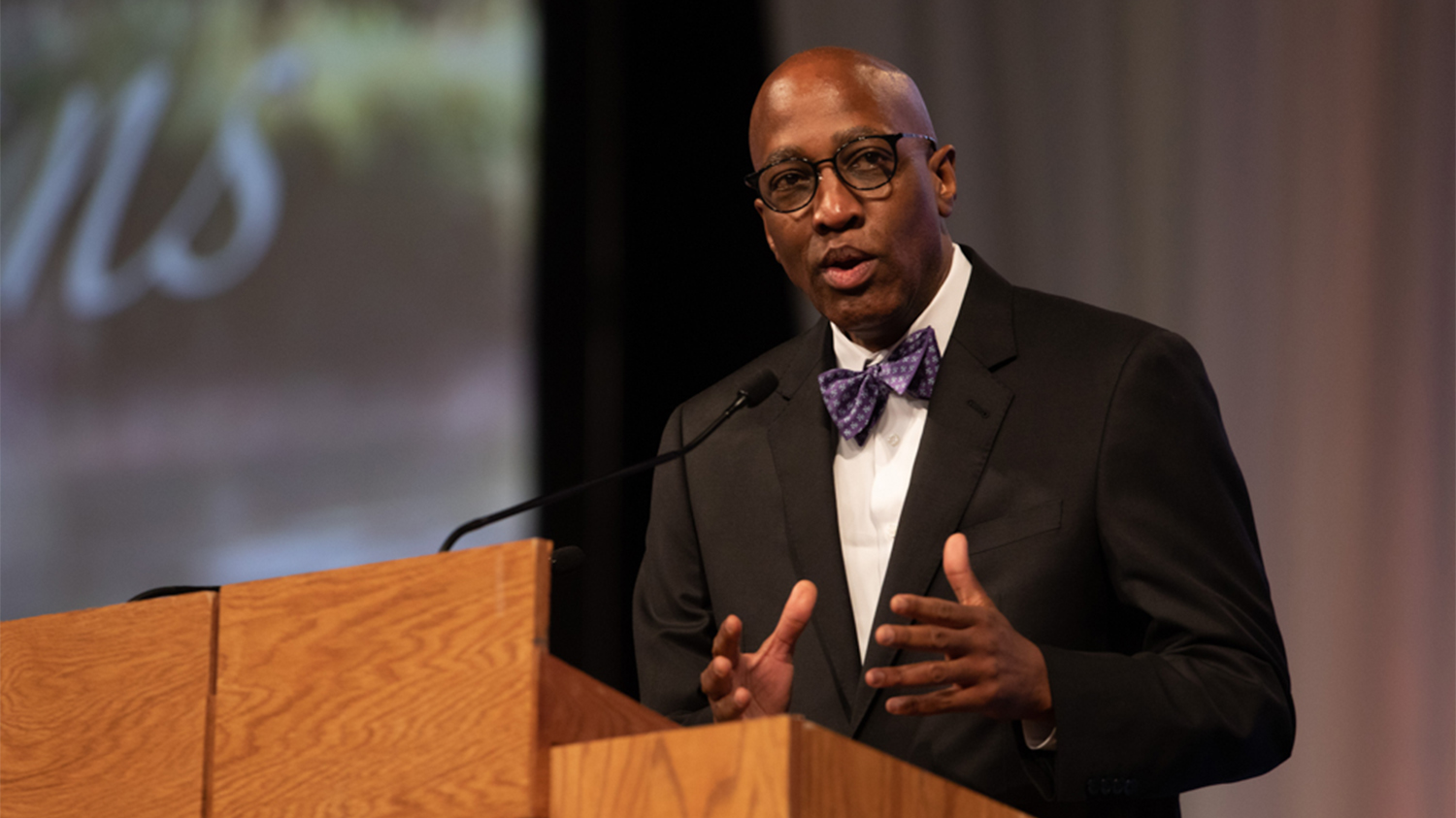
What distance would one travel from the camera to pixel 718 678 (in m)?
1.73

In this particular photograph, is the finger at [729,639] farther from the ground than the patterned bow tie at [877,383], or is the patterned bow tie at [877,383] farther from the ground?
the patterned bow tie at [877,383]

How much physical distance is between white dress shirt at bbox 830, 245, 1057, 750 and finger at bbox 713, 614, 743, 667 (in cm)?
47

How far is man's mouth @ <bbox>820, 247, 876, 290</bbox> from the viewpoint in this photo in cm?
240

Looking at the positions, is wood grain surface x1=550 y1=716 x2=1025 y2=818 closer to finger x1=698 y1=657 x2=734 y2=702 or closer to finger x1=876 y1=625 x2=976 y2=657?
finger x1=876 y1=625 x2=976 y2=657

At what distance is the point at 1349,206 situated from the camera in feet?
10.7

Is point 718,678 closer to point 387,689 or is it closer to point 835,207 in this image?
point 387,689

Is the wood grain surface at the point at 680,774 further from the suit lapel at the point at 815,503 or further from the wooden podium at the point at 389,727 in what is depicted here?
the suit lapel at the point at 815,503

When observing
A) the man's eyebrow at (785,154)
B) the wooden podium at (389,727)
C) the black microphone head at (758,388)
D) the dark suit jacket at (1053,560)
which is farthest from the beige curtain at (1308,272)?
the wooden podium at (389,727)

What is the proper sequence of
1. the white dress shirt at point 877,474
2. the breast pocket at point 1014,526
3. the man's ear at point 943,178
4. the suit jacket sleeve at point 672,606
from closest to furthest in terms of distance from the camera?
the breast pocket at point 1014,526 → the white dress shirt at point 877,474 → the suit jacket sleeve at point 672,606 → the man's ear at point 943,178

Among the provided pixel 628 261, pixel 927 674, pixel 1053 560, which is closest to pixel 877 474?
pixel 1053 560

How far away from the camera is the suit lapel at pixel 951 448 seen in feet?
7.02

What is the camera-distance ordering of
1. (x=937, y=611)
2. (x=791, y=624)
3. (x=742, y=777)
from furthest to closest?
(x=791, y=624)
(x=937, y=611)
(x=742, y=777)

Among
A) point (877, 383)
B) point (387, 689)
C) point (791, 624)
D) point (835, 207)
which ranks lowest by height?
point (387, 689)

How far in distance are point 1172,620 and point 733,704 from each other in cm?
64
